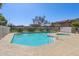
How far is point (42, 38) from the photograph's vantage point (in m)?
10.9

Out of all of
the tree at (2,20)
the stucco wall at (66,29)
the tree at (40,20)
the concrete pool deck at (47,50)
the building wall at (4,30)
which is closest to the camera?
the concrete pool deck at (47,50)

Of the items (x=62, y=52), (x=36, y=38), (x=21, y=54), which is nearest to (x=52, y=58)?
(x=62, y=52)

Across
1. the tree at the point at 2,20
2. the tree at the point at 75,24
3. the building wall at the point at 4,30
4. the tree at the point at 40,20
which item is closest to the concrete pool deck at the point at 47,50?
the tree at the point at 75,24

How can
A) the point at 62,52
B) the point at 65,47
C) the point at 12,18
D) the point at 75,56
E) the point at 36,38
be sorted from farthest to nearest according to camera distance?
the point at 36,38 < the point at 12,18 < the point at 65,47 < the point at 62,52 < the point at 75,56

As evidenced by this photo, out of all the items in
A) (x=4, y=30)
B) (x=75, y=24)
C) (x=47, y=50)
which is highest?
(x=75, y=24)

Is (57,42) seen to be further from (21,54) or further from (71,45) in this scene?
(21,54)

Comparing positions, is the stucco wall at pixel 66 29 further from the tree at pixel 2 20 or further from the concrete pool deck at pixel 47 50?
the tree at pixel 2 20

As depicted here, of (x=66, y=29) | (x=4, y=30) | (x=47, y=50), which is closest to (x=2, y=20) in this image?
(x=4, y=30)

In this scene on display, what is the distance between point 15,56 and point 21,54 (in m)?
0.33

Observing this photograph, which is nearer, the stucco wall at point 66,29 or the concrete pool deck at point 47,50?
the concrete pool deck at point 47,50

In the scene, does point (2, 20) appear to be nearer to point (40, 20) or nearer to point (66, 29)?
point (40, 20)

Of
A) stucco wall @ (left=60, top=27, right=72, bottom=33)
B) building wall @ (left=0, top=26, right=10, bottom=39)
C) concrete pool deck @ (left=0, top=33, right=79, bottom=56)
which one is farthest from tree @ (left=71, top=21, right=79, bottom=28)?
building wall @ (left=0, top=26, right=10, bottom=39)

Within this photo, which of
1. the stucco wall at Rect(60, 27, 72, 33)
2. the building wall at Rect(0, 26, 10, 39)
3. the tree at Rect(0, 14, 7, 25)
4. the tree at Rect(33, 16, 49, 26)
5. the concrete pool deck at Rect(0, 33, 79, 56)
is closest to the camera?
the concrete pool deck at Rect(0, 33, 79, 56)

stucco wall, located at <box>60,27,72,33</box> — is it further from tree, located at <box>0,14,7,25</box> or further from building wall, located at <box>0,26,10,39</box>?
tree, located at <box>0,14,7,25</box>
